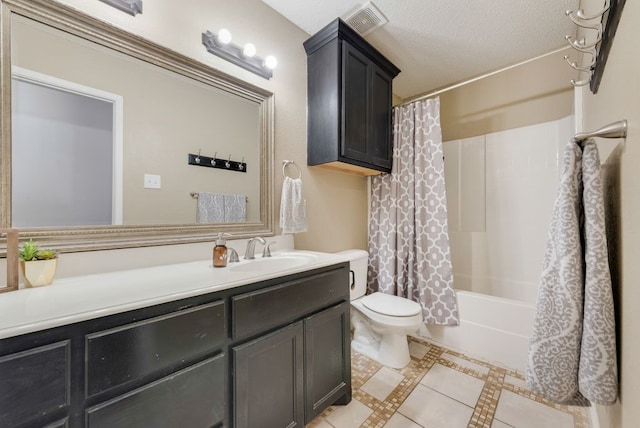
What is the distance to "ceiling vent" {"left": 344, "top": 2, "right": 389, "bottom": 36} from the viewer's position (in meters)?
1.72

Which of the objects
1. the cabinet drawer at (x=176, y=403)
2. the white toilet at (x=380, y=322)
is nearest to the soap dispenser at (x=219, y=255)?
the cabinet drawer at (x=176, y=403)

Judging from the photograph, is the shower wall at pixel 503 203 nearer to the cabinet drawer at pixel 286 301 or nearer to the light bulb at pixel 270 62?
the cabinet drawer at pixel 286 301

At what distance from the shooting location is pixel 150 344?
764mm

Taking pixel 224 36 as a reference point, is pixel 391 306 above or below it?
below

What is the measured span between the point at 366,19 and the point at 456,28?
67 centimetres

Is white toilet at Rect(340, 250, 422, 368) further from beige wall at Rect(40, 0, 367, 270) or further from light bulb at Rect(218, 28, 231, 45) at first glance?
light bulb at Rect(218, 28, 231, 45)

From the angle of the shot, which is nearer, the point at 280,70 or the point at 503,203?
the point at 280,70

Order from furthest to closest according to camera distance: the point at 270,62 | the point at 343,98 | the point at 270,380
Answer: the point at 343,98, the point at 270,62, the point at 270,380

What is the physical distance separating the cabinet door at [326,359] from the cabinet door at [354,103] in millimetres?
1082

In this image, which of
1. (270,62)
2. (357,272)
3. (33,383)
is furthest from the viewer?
(357,272)

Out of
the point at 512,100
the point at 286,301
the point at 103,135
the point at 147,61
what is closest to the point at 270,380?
the point at 286,301

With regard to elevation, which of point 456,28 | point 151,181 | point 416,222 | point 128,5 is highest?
point 456,28

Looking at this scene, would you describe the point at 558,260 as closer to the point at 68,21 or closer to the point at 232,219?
the point at 232,219

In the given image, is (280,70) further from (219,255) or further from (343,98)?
(219,255)
